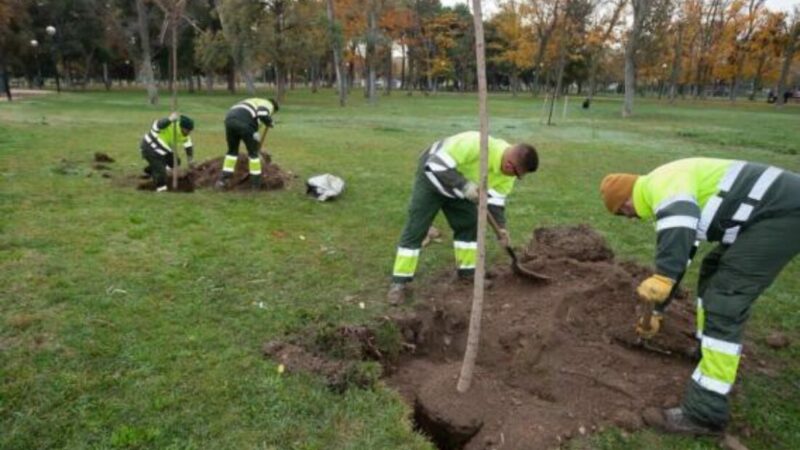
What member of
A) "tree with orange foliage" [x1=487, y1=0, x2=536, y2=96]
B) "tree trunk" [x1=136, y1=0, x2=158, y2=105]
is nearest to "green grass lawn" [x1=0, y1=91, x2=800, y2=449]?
"tree trunk" [x1=136, y1=0, x2=158, y2=105]

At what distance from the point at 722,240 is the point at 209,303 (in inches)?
151

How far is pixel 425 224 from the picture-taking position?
499cm

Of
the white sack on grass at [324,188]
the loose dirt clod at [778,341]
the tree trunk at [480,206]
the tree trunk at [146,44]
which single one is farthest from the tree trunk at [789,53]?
the tree trunk at [480,206]

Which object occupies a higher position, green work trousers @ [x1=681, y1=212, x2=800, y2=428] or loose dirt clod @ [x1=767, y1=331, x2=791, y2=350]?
green work trousers @ [x1=681, y1=212, x2=800, y2=428]

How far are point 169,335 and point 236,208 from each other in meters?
4.14

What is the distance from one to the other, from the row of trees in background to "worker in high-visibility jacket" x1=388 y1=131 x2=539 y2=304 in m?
22.3

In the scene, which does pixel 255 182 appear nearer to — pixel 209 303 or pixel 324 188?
pixel 324 188

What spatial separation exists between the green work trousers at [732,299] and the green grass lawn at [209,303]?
9.7 inches

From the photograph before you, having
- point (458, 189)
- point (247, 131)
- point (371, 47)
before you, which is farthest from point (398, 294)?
point (371, 47)

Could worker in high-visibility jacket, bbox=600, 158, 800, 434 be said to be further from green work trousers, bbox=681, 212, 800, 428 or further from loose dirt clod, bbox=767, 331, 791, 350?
loose dirt clod, bbox=767, 331, 791, 350

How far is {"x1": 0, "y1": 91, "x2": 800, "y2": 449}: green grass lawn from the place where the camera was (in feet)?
10.4

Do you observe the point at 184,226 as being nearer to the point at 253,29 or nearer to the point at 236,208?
the point at 236,208

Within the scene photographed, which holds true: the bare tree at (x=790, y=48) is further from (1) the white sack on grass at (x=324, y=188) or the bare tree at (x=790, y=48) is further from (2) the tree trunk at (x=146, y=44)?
(1) the white sack on grass at (x=324, y=188)

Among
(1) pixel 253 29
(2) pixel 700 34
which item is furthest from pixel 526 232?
(2) pixel 700 34
